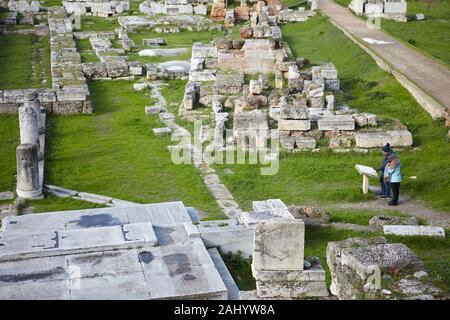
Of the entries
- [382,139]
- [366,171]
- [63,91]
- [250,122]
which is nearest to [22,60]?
[63,91]

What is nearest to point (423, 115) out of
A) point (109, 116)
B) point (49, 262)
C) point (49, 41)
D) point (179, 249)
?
point (109, 116)

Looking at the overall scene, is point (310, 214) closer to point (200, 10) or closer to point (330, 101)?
point (330, 101)

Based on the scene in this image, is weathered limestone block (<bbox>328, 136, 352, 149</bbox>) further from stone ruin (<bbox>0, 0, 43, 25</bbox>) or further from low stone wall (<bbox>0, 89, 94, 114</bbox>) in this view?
stone ruin (<bbox>0, 0, 43, 25</bbox>)

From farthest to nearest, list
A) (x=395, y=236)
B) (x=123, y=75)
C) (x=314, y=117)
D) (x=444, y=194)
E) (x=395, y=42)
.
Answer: (x=395, y=42) → (x=123, y=75) → (x=314, y=117) → (x=444, y=194) → (x=395, y=236)

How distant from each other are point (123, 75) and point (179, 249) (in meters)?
16.8

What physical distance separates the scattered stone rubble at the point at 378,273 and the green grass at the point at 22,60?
721 inches

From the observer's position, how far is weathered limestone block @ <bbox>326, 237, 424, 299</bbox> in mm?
10547

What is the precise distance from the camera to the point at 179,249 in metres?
12.6

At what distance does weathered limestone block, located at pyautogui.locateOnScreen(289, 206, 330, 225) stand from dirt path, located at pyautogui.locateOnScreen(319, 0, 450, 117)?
728 cm

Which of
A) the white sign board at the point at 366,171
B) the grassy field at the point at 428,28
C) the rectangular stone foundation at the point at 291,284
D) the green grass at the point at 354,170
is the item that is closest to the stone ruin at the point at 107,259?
the rectangular stone foundation at the point at 291,284

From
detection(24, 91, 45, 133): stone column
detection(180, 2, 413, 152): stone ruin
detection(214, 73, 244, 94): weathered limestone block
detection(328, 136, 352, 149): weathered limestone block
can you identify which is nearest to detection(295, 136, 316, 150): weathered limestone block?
detection(180, 2, 413, 152): stone ruin
